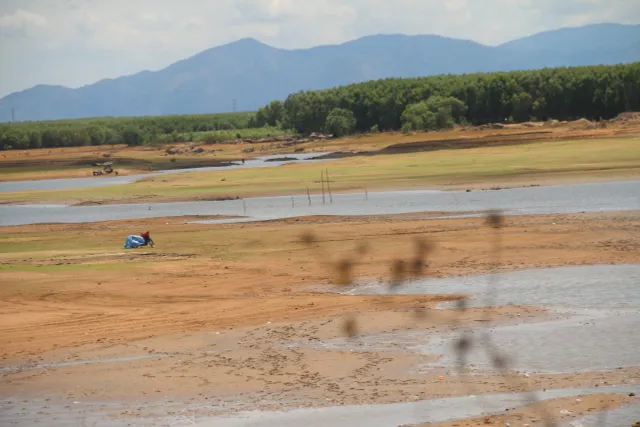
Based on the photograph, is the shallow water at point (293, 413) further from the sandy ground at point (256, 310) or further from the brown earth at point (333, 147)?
the brown earth at point (333, 147)

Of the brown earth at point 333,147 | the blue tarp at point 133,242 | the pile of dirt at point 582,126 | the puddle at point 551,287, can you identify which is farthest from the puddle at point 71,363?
the pile of dirt at point 582,126

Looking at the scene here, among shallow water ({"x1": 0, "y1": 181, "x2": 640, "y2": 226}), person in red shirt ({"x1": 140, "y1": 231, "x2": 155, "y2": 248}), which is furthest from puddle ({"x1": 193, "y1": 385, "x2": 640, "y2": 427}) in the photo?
shallow water ({"x1": 0, "y1": 181, "x2": 640, "y2": 226})

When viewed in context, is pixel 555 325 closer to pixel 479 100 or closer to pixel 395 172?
pixel 395 172

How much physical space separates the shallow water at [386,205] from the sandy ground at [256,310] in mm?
3426

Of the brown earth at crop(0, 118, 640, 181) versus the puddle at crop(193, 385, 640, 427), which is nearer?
the puddle at crop(193, 385, 640, 427)

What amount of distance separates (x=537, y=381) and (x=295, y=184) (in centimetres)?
3895

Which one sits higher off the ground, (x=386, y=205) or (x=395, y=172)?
(x=386, y=205)

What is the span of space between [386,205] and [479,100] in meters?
63.4

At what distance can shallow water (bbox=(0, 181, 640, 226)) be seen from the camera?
36.4 metres

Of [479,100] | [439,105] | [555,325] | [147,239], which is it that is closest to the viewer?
[555,325]

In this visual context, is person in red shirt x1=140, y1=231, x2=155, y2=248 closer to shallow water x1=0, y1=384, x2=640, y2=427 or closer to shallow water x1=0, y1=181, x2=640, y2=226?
shallow water x1=0, y1=181, x2=640, y2=226

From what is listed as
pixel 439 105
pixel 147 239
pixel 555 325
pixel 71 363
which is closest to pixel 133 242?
pixel 147 239

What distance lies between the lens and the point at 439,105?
9712 cm

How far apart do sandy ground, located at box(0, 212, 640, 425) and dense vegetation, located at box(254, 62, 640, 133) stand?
6093cm
